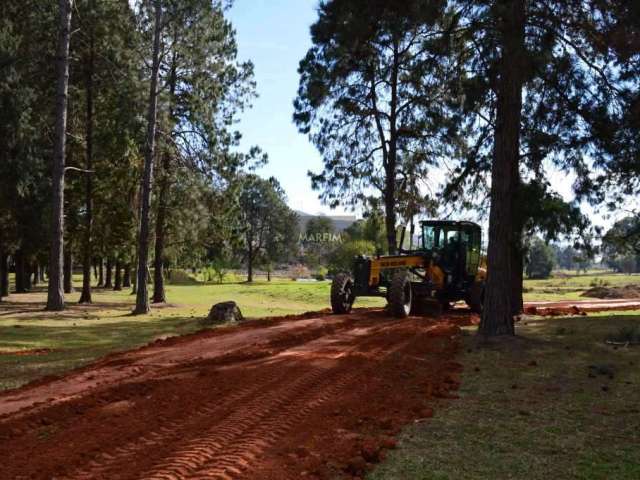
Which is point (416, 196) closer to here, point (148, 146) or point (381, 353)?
point (148, 146)

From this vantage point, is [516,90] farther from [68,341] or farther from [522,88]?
[68,341]

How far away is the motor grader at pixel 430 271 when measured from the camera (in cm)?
1680

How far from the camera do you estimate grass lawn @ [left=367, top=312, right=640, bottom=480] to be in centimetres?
502

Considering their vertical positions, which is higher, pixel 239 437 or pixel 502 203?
pixel 502 203

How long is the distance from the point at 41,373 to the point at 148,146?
12.2m

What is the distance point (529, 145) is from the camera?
1377 centimetres

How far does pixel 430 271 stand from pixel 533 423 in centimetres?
1063

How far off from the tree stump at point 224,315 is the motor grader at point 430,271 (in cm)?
282

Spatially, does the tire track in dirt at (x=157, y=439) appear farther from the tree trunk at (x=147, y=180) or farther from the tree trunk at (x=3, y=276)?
the tree trunk at (x=3, y=276)

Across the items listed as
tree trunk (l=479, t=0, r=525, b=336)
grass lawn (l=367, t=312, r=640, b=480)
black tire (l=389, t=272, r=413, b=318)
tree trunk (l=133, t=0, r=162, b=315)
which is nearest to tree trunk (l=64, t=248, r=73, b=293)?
tree trunk (l=133, t=0, r=162, b=315)

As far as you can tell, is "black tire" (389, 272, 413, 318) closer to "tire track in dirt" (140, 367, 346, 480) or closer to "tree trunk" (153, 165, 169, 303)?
"tire track in dirt" (140, 367, 346, 480)

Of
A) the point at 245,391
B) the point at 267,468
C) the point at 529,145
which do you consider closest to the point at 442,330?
the point at 529,145

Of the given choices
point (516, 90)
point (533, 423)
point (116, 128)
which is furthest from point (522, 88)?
point (116, 128)

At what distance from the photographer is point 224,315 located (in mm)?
16672
